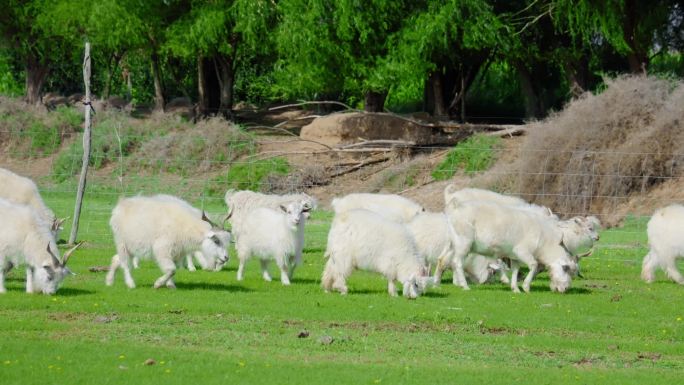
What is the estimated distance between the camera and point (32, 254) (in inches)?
575

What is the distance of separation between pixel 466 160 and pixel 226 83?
53.1 ft

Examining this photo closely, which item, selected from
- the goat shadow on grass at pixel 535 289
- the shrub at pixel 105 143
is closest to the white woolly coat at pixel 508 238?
the goat shadow on grass at pixel 535 289

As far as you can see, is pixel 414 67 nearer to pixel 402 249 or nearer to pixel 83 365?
pixel 402 249

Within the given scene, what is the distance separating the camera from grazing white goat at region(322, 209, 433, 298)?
50.9 ft

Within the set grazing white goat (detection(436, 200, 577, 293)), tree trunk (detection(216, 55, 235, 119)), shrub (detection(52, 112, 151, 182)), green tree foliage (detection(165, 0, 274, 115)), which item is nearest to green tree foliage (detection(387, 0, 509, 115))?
green tree foliage (detection(165, 0, 274, 115))

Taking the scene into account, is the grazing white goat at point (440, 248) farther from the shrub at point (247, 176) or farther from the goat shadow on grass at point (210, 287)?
the shrub at point (247, 176)

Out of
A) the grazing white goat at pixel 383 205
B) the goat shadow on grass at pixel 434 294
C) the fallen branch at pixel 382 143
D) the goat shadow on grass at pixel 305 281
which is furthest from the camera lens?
the fallen branch at pixel 382 143

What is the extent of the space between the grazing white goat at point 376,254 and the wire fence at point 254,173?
22.8 feet

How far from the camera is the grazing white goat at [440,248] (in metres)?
17.5

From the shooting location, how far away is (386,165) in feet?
112

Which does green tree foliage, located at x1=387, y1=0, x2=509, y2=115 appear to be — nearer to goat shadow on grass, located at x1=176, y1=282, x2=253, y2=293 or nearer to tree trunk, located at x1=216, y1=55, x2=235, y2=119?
tree trunk, located at x1=216, y1=55, x2=235, y2=119

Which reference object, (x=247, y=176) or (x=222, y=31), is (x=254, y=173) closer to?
(x=247, y=176)

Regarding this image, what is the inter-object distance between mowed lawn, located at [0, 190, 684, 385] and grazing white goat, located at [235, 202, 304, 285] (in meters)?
0.39

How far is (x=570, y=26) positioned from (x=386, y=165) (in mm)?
7668
